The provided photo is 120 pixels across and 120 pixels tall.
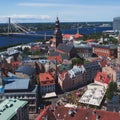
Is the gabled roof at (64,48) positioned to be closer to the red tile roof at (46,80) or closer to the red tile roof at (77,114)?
the red tile roof at (46,80)

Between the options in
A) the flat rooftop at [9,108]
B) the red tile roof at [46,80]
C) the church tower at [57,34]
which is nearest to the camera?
the flat rooftop at [9,108]

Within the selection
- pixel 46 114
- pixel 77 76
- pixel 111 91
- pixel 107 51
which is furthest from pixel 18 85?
pixel 107 51

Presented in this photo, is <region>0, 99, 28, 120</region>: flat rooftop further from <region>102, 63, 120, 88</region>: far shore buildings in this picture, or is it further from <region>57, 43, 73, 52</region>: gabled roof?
<region>57, 43, 73, 52</region>: gabled roof

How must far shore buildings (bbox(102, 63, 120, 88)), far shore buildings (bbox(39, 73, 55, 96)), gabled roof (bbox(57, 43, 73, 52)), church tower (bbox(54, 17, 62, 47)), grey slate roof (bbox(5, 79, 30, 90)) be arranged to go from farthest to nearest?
church tower (bbox(54, 17, 62, 47)) → gabled roof (bbox(57, 43, 73, 52)) → far shore buildings (bbox(102, 63, 120, 88)) → far shore buildings (bbox(39, 73, 55, 96)) → grey slate roof (bbox(5, 79, 30, 90))

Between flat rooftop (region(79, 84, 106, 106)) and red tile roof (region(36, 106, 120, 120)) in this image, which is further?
flat rooftop (region(79, 84, 106, 106))

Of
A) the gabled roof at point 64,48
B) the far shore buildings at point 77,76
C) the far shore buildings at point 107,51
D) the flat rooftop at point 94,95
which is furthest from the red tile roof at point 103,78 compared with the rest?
the far shore buildings at point 107,51

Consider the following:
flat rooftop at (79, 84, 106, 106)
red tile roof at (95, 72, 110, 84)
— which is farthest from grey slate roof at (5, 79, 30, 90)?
red tile roof at (95, 72, 110, 84)

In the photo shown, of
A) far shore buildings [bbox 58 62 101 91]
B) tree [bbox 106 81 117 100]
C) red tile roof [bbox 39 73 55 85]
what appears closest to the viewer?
tree [bbox 106 81 117 100]
